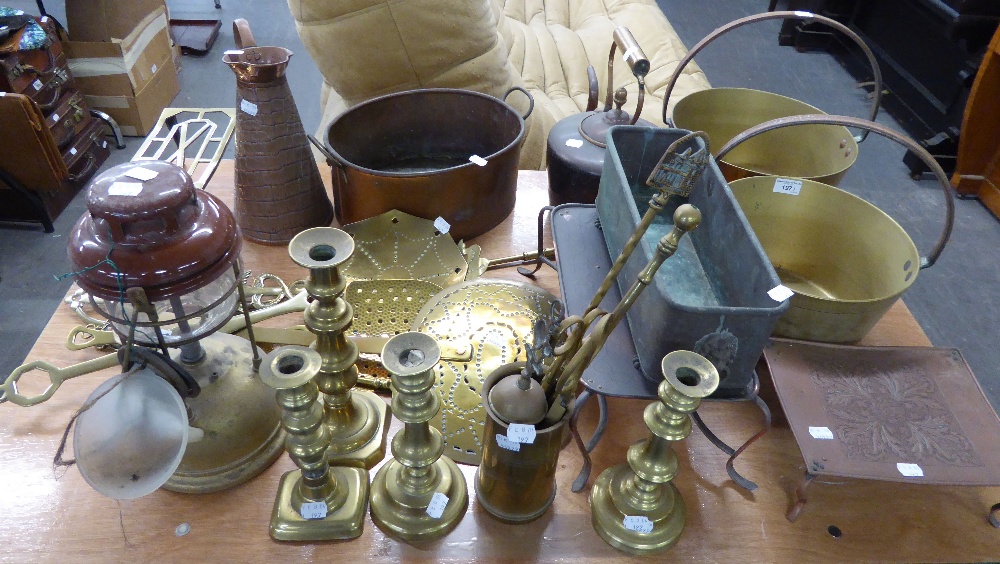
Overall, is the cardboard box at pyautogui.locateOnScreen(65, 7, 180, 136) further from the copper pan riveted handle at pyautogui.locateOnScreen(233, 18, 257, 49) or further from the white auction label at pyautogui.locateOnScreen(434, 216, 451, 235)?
the white auction label at pyautogui.locateOnScreen(434, 216, 451, 235)

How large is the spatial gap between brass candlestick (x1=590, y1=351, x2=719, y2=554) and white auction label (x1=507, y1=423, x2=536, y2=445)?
0.44 ft

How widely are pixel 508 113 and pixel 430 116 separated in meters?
0.20

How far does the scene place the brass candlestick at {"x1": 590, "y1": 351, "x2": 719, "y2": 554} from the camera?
0.71 m

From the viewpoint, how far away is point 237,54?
3.64 ft

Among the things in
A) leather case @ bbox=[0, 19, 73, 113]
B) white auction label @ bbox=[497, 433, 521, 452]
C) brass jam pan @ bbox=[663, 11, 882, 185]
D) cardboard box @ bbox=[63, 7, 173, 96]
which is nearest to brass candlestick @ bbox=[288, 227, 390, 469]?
white auction label @ bbox=[497, 433, 521, 452]

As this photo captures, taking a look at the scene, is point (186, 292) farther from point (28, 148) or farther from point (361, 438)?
point (28, 148)

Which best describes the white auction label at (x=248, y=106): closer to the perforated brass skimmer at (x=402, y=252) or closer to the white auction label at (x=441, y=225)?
the perforated brass skimmer at (x=402, y=252)

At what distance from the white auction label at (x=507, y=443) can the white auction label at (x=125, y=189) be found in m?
0.47

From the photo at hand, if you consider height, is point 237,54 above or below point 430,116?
above

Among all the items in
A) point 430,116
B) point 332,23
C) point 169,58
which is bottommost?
point 169,58

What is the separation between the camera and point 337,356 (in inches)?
33.1

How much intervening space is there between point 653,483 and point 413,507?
310 mm

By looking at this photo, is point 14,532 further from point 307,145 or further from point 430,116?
point 430,116

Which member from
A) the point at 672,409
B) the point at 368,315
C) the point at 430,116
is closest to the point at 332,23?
the point at 430,116
